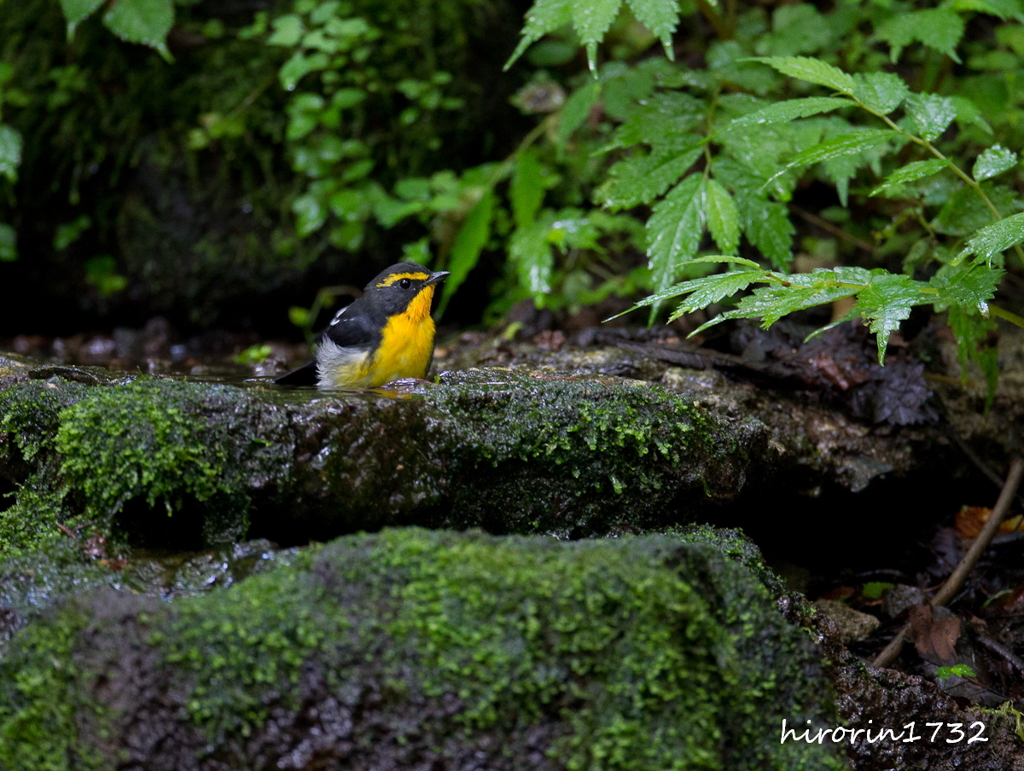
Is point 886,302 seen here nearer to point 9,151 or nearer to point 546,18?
point 546,18

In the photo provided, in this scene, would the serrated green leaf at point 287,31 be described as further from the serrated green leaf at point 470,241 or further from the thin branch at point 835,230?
the thin branch at point 835,230

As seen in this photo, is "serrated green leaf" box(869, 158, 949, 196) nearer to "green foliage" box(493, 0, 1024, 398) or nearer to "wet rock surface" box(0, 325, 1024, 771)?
"green foliage" box(493, 0, 1024, 398)

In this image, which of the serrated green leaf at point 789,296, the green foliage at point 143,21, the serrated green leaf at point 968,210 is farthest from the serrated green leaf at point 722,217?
the green foliage at point 143,21

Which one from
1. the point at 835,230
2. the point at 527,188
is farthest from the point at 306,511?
the point at 835,230

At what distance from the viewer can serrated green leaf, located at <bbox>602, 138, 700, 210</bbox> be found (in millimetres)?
3684

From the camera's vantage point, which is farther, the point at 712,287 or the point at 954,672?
the point at 954,672

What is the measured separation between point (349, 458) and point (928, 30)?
369cm

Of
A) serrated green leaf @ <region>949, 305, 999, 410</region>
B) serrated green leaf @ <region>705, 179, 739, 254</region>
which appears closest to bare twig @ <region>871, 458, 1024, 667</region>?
serrated green leaf @ <region>949, 305, 999, 410</region>

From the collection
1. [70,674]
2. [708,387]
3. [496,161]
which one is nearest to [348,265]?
[496,161]

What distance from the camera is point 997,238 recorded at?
2.51m

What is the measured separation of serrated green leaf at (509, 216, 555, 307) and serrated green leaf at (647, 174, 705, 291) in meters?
1.32

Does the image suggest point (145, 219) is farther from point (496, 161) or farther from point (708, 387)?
point (708, 387)

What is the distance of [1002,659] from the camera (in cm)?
326

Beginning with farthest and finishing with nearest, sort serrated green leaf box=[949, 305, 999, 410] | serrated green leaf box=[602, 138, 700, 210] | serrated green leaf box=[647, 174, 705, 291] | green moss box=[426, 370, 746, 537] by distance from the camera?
serrated green leaf box=[602, 138, 700, 210], serrated green leaf box=[647, 174, 705, 291], serrated green leaf box=[949, 305, 999, 410], green moss box=[426, 370, 746, 537]
